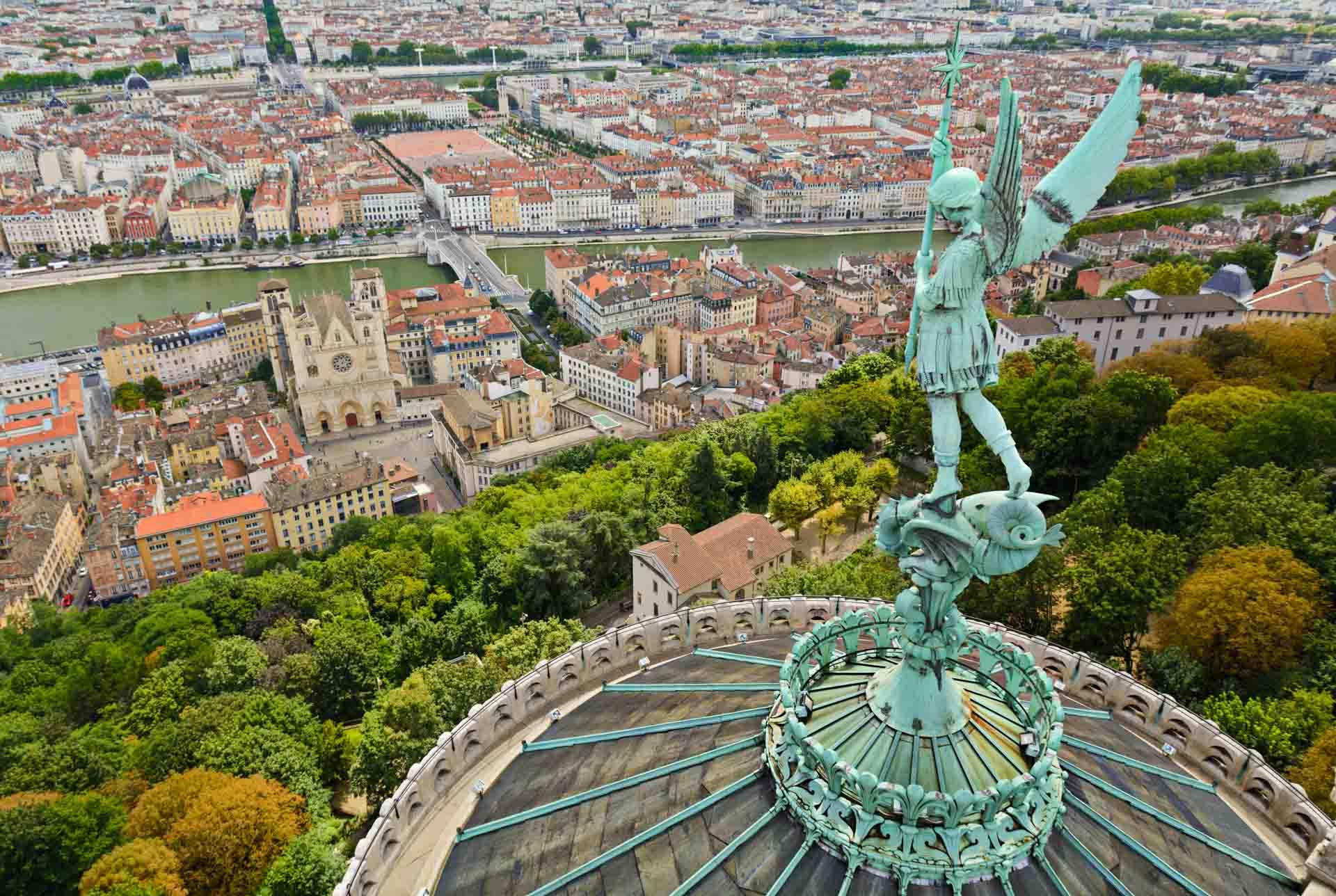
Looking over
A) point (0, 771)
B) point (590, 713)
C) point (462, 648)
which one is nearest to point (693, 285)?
point (462, 648)

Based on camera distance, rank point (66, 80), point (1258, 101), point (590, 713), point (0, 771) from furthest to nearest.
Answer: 1. point (66, 80)
2. point (1258, 101)
3. point (0, 771)
4. point (590, 713)

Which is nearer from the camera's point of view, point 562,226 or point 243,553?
point 243,553

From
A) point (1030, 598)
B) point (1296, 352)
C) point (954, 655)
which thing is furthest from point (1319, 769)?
point (1296, 352)

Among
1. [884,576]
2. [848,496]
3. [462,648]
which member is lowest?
[462,648]

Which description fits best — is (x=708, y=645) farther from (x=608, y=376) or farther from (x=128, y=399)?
(x=128, y=399)

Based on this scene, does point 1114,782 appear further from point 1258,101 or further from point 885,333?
point 1258,101

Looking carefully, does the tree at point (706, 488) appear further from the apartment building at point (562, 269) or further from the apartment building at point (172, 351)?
the apartment building at point (172, 351)

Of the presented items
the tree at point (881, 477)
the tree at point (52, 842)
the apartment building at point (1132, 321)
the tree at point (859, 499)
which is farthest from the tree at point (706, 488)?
the tree at point (52, 842)

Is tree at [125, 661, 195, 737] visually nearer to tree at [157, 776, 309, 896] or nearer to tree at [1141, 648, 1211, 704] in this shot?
tree at [157, 776, 309, 896]
